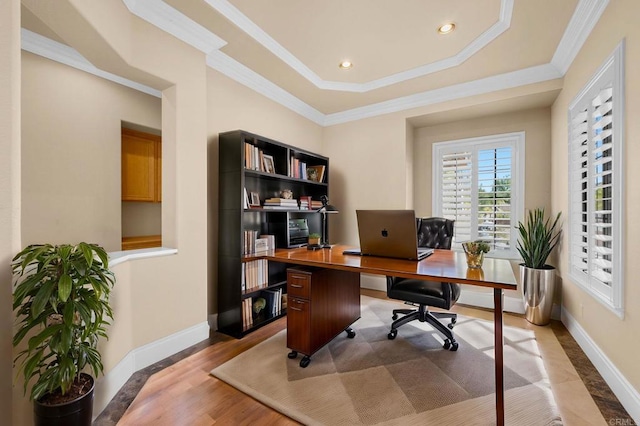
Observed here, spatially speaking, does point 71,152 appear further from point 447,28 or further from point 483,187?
point 483,187

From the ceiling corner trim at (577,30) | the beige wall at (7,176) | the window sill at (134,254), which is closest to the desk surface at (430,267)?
the window sill at (134,254)

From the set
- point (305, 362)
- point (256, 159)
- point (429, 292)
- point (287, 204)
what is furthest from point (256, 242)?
point (429, 292)

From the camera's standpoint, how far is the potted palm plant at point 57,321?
1.08 m

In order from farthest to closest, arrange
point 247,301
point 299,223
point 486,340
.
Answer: point 299,223
point 247,301
point 486,340

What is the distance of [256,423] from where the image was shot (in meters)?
1.53

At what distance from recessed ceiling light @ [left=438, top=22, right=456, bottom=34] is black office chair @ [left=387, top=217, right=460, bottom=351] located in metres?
1.74

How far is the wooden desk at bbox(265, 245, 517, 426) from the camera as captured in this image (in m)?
1.43

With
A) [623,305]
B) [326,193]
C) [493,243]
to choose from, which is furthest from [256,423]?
[493,243]

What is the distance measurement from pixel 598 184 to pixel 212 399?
310 cm

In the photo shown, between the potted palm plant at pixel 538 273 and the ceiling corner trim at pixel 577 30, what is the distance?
4.89 ft

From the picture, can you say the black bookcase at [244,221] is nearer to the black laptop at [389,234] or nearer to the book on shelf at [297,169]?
the book on shelf at [297,169]

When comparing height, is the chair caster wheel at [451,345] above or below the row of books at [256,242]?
below

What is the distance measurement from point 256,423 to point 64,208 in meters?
2.48

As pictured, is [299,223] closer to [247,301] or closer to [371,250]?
[247,301]
